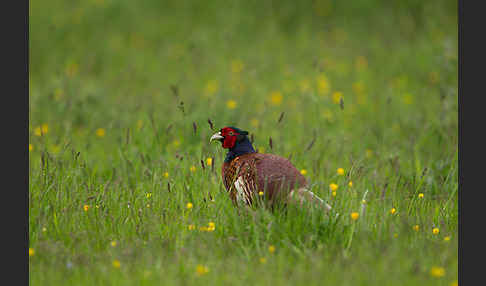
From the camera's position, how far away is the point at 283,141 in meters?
6.15

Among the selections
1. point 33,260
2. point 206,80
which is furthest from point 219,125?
point 33,260

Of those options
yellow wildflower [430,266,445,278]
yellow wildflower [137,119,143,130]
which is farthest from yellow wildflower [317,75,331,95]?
yellow wildflower [430,266,445,278]

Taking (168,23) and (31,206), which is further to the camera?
(168,23)

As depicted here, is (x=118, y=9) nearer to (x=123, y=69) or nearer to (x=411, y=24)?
(x=123, y=69)

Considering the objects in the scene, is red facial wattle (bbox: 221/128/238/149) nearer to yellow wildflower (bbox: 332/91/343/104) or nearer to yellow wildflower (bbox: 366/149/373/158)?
yellow wildflower (bbox: 366/149/373/158)

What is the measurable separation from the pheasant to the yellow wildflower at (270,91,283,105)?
11.3 feet

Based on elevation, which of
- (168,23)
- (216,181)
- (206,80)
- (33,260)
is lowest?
(33,260)

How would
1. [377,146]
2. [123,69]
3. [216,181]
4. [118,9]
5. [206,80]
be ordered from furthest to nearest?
1. [118,9]
2. [123,69]
3. [206,80]
4. [377,146]
5. [216,181]

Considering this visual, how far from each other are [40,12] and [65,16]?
0.53 metres

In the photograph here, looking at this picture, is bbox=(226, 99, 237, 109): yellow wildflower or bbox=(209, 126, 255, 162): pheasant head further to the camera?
bbox=(226, 99, 237, 109): yellow wildflower

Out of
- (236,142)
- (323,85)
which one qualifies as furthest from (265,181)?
(323,85)

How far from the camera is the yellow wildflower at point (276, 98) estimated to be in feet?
24.9

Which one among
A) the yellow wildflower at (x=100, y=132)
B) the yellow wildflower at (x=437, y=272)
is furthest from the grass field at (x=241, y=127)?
the yellow wildflower at (x=100, y=132)

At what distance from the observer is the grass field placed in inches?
134
